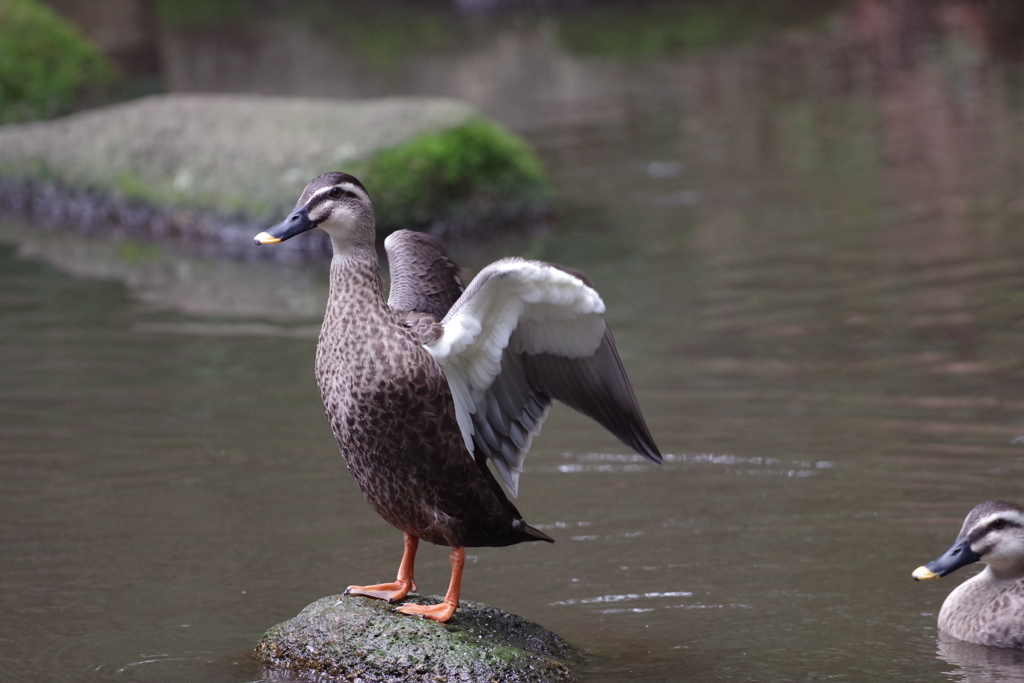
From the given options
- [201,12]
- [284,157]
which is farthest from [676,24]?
[284,157]

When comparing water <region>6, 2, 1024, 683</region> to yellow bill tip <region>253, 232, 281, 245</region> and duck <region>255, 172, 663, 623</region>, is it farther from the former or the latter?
yellow bill tip <region>253, 232, 281, 245</region>

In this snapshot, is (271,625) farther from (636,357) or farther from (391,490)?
(636,357)

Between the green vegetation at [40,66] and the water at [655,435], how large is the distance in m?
2.45

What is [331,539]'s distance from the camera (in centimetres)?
641

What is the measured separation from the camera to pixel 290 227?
184 inches

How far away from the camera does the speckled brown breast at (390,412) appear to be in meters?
4.67

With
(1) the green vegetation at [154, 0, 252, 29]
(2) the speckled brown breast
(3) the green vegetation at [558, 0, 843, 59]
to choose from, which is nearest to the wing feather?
(2) the speckled brown breast

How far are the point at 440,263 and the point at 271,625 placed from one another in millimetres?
1612

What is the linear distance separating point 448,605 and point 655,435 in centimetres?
273

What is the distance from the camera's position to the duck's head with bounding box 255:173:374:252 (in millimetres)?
4691

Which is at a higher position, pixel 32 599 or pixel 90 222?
pixel 90 222

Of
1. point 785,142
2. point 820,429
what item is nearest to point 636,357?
point 820,429

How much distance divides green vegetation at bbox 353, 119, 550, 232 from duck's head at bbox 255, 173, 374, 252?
6967 mm

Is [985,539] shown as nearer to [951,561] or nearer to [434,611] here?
[951,561]
